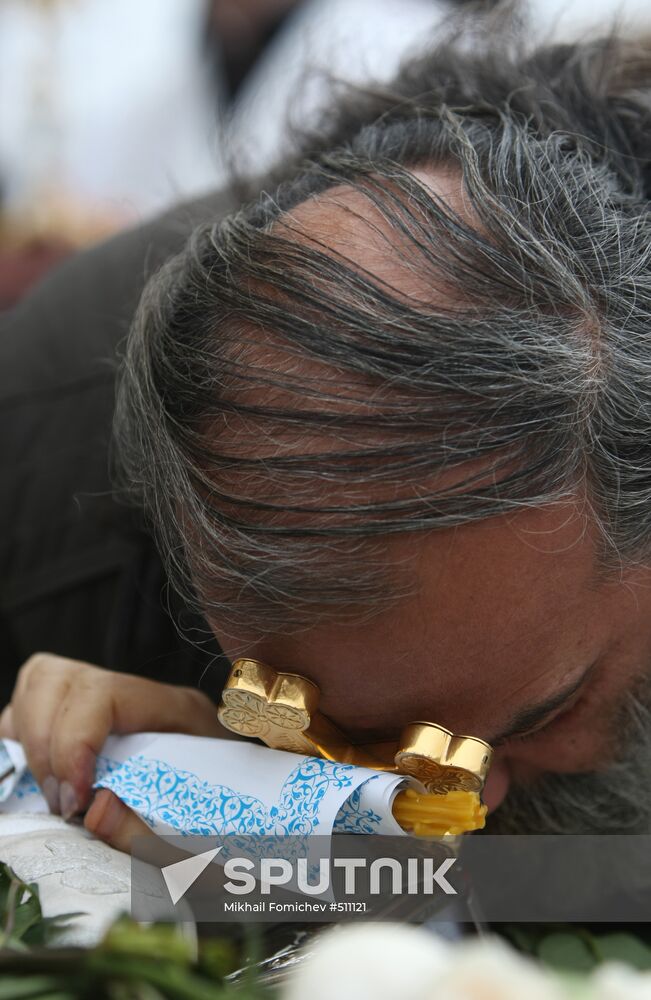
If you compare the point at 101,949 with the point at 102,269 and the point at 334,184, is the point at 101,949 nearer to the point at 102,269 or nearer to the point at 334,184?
the point at 334,184

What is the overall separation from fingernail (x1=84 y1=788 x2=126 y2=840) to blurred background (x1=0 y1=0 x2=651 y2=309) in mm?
1203

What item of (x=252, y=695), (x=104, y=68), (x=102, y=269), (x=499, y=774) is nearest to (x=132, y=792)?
(x=252, y=695)

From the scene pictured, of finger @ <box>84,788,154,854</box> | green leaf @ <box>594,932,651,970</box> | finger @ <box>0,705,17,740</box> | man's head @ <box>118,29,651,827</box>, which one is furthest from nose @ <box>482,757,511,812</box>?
finger @ <box>0,705,17,740</box>

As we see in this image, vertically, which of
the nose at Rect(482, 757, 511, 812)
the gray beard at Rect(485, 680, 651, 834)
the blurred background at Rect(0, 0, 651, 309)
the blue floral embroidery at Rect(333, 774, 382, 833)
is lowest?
the gray beard at Rect(485, 680, 651, 834)

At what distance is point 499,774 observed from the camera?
688 millimetres

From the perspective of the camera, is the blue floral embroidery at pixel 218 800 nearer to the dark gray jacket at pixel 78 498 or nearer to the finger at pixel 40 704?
the finger at pixel 40 704

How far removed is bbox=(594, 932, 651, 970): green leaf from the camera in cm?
57

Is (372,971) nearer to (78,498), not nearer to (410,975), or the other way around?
(410,975)

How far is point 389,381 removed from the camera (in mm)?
539

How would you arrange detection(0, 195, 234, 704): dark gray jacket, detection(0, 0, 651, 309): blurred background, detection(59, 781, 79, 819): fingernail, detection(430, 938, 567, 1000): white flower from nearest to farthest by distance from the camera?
detection(430, 938, 567, 1000): white flower → detection(59, 781, 79, 819): fingernail → detection(0, 195, 234, 704): dark gray jacket → detection(0, 0, 651, 309): blurred background

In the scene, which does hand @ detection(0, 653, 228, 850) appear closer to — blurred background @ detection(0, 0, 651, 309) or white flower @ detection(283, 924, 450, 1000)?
white flower @ detection(283, 924, 450, 1000)

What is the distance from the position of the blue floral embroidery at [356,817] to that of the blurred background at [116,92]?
130 cm

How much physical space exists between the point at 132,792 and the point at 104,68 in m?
2.27

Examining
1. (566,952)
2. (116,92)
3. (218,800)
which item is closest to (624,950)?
(566,952)
